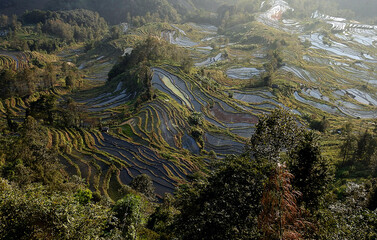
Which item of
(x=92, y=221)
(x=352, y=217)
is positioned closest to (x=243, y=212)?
(x=352, y=217)

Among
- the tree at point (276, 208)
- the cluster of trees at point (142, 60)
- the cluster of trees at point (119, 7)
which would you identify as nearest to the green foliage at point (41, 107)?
the cluster of trees at point (142, 60)

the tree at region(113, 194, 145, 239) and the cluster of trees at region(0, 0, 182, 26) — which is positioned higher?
the cluster of trees at region(0, 0, 182, 26)

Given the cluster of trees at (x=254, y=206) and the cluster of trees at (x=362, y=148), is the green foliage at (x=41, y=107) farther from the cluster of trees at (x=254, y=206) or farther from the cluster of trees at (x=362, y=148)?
the cluster of trees at (x=362, y=148)

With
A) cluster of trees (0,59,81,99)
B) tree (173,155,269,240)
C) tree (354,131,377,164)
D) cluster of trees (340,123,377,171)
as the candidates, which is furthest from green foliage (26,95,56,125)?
tree (354,131,377,164)

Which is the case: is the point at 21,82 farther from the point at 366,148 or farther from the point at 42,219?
the point at 366,148

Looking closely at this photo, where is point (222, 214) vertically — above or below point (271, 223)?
below

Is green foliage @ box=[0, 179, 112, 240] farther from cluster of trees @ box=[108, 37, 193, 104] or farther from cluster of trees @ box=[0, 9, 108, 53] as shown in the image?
cluster of trees @ box=[0, 9, 108, 53]

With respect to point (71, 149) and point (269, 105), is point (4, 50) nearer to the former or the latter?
point (71, 149)
